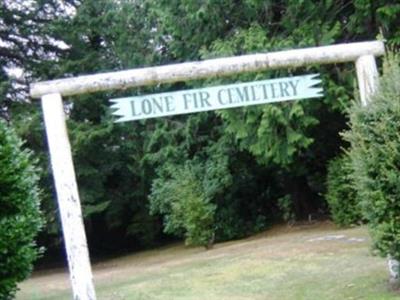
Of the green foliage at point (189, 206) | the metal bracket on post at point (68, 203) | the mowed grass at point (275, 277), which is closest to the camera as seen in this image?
the metal bracket on post at point (68, 203)

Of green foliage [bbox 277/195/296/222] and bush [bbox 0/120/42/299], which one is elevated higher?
bush [bbox 0/120/42/299]

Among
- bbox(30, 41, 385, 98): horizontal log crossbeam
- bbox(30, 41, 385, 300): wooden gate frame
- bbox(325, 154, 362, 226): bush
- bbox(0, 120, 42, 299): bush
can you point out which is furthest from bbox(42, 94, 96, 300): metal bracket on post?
bbox(325, 154, 362, 226): bush

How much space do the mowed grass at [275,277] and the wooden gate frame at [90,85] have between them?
1988 millimetres

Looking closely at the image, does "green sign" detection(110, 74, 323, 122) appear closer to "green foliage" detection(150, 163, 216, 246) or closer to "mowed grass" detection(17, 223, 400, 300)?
"mowed grass" detection(17, 223, 400, 300)

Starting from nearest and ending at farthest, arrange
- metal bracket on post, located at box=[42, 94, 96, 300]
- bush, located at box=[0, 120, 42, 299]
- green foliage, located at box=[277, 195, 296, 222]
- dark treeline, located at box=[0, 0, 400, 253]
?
bush, located at box=[0, 120, 42, 299] → metal bracket on post, located at box=[42, 94, 96, 300] → dark treeline, located at box=[0, 0, 400, 253] → green foliage, located at box=[277, 195, 296, 222]

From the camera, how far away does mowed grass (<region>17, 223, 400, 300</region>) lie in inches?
288

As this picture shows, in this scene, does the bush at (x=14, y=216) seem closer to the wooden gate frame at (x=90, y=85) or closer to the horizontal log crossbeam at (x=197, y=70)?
the wooden gate frame at (x=90, y=85)

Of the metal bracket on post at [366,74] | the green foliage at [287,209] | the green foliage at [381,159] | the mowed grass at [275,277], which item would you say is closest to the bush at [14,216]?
the mowed grass at [275,277]

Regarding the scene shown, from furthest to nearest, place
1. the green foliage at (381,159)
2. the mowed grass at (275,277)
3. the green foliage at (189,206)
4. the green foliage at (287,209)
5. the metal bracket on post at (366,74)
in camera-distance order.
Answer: the green foliage at (287,209), the green foliage at (189,206), the mowed grass at (275,277), the metal bracket on post at (366,74), the green foliage at (381,159)

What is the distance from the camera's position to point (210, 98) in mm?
6715

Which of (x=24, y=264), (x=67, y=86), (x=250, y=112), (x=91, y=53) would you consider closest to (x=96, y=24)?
(x=91, y=53)

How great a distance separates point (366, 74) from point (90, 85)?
3.15 metres

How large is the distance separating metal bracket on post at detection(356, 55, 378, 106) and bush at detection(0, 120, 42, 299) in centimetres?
373

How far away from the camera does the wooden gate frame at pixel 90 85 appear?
253 inches
